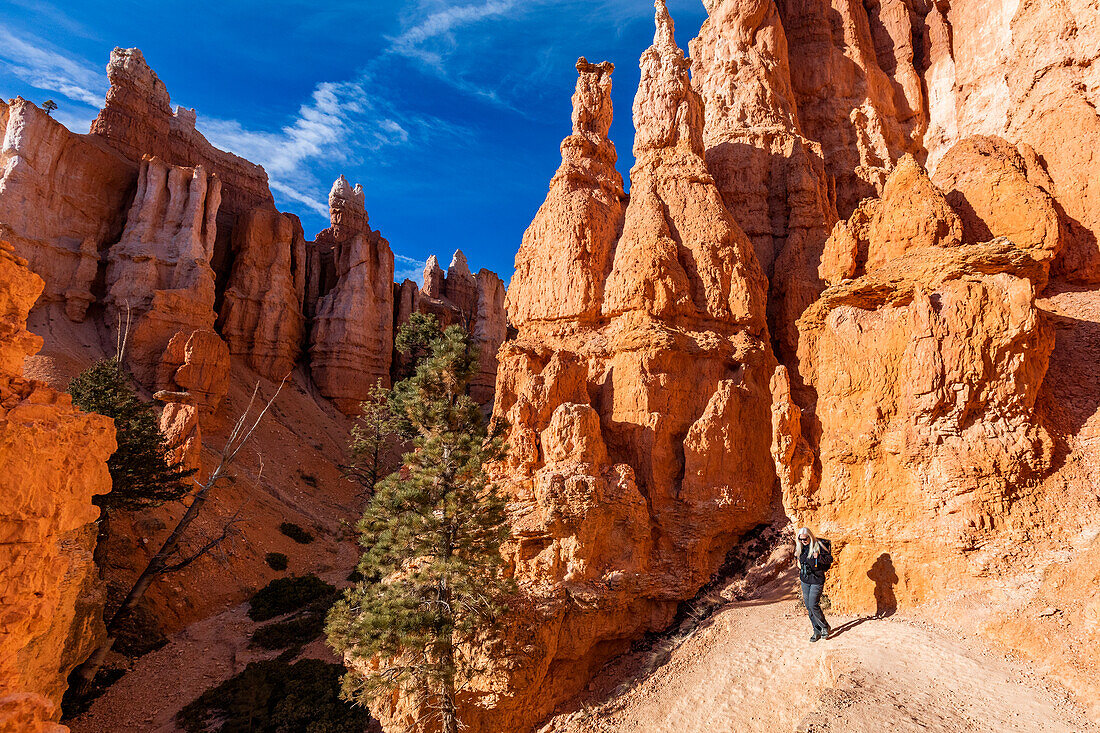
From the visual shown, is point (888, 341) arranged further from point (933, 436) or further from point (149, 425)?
point (149, 425)

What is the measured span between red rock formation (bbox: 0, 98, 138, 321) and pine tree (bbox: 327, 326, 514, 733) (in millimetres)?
30538

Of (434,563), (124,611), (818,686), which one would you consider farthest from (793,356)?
(124,611)

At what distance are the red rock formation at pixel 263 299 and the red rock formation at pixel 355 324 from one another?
2.22m

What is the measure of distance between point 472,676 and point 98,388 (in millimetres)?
16616

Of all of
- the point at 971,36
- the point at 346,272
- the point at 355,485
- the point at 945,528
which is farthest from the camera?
the point at 346,272

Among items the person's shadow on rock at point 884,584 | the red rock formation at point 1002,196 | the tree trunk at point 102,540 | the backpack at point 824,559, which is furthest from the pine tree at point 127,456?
the red rock formation at point 1002,196

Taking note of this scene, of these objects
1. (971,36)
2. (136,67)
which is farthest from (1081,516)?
(136,67)

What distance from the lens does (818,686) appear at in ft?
30.2

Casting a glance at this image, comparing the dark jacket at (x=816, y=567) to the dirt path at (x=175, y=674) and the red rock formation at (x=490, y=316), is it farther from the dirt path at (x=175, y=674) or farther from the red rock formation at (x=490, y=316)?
A: the red rock formation at (x=490, y=316)

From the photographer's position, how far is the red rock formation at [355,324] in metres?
43.0

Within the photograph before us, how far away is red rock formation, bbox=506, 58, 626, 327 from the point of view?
18750mm

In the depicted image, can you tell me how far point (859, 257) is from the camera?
14219 mm

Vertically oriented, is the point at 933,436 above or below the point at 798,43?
below

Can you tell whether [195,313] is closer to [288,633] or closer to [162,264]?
[162,264]
